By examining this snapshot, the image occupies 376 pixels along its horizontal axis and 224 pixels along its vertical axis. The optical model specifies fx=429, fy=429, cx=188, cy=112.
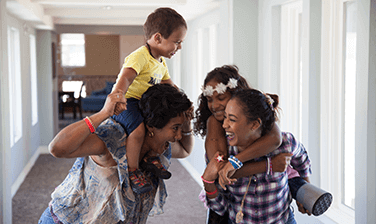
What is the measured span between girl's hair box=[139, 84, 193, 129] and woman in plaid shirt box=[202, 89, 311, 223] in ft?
0.69

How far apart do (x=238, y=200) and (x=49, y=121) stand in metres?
7.45

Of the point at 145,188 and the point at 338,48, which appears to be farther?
the point at 338,48

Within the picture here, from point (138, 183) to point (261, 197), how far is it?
55cm

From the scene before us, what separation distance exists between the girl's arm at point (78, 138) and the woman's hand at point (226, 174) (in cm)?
51

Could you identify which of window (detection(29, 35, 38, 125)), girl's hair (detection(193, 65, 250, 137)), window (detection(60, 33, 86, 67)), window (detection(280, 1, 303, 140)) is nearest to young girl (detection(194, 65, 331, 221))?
girl's hair (detection(193, 65, 250, 137))

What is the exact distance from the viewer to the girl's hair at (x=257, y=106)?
1.80 meters

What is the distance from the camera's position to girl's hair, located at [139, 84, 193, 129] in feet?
6.12

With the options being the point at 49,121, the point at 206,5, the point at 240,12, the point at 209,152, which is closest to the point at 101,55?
the point at 49,121

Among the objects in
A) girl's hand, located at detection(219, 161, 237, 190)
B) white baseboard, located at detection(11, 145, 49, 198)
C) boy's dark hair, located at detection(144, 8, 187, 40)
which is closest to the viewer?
girl's hand, located at detection(219, 161, 237, 190)

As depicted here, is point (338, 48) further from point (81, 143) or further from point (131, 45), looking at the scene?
point (131, 45)

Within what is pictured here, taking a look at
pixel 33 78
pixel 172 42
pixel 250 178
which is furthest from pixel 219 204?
pixel 33 78

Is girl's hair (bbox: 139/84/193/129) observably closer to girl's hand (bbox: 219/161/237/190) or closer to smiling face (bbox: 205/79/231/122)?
smiling face (bbox: 205/79/231/122)

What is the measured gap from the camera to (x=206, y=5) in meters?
5.49

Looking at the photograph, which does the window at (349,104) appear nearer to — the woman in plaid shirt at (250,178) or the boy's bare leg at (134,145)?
the woman in plaid shirt at (250,178)
